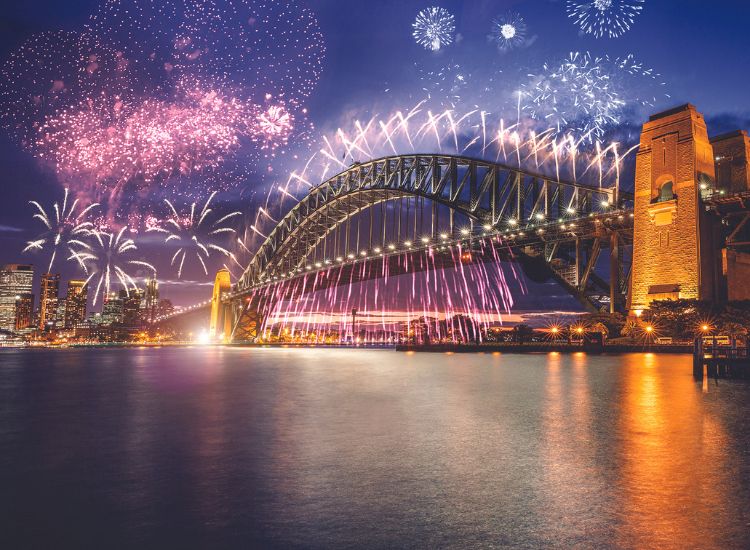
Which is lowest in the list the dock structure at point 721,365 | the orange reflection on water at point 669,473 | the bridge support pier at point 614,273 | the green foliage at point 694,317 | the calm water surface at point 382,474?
the calm water surface at point 382,474

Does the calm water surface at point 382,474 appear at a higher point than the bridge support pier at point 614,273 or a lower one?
lower

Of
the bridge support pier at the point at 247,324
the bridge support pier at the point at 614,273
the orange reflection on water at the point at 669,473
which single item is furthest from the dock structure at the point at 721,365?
the bridge support pier at the point at 247,324

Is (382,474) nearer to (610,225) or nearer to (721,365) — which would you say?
(721,365)

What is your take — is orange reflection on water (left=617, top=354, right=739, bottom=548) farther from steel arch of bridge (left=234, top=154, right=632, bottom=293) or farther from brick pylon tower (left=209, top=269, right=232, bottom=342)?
brick pylon tower (left=209, top=269, right=232, bottom=342)

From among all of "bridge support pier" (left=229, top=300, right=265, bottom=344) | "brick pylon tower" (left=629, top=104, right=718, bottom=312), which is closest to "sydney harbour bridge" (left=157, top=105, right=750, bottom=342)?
"brick pylon tower" (left=629, top=104, right=718, bottom=312)

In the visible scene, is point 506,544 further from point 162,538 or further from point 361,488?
point 162,538

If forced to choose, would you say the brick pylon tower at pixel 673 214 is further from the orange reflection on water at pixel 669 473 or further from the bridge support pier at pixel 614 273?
the orange reflection on water at pixel 669 473

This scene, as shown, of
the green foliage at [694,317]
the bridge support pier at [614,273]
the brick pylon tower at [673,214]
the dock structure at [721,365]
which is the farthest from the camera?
the bridge support pier at [614,273]

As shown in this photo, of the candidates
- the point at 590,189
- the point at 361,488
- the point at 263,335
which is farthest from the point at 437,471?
the point at 263,335
